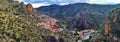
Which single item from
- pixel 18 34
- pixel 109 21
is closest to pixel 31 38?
pixel 18 34

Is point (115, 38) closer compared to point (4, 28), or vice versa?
point (115, 38)

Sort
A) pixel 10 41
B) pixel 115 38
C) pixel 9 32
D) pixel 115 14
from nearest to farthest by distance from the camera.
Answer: pixel 115 38 → pixel 115 14 → pixel 10 41 → pixel 9 32

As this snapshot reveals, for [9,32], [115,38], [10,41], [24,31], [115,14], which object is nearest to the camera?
[115,38]

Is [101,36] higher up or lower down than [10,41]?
higher up

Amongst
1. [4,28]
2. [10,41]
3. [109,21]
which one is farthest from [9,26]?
[109,21]

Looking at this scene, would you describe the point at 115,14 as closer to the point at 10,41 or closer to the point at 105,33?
the point at 105,33

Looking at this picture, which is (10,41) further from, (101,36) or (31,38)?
(101,36)
